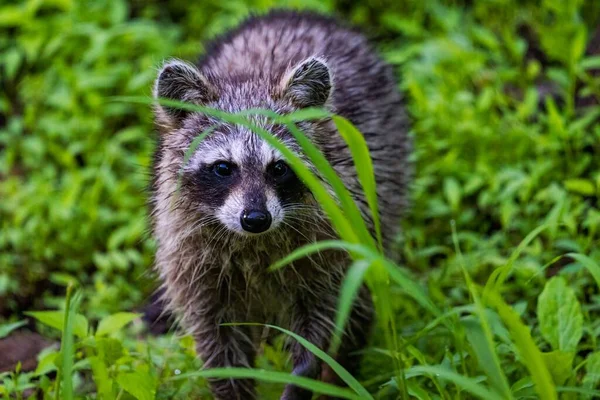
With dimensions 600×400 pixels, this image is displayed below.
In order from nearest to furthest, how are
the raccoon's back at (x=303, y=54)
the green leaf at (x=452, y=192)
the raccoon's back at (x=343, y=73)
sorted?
the raccoon's back at (x=343, y=73), the raccoon's back at (x=303, y=54), the green leaf at (x=452, y=192)

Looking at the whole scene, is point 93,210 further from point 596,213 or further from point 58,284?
point 596,213

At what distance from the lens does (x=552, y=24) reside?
19.7ft

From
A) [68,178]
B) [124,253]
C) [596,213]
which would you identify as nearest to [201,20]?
[68,178]

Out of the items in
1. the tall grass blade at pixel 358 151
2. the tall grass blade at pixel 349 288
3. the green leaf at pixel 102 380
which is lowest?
the green leaf at pixel 102 380

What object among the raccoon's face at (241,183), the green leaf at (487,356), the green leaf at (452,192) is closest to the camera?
the green leaf at (487,356)

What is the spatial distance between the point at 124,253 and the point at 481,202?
2011mm

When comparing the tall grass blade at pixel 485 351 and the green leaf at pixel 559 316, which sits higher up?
the tall grass blade at pixel 485 351

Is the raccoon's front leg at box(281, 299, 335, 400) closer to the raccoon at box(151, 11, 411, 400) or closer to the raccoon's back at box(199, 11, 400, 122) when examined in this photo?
the raccoon at box(151, 11, 411, 400)

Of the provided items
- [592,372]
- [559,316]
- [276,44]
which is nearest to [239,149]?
[276,44]

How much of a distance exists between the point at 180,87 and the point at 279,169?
583mm

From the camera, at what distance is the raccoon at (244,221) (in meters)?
3.43

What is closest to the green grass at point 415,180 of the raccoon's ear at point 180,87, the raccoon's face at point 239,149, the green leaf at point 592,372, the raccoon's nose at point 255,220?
the green leaf at point 592,372

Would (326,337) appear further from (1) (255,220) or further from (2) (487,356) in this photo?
(2) (487,356)

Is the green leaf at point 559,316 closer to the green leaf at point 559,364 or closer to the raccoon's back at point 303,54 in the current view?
the green leaf at point 559,364
